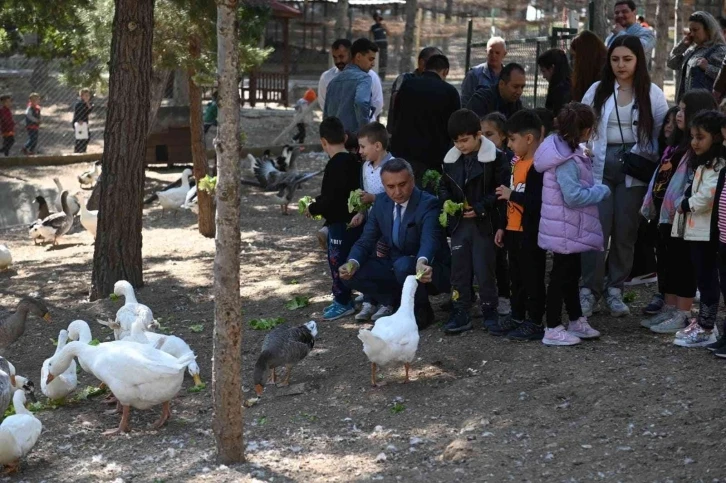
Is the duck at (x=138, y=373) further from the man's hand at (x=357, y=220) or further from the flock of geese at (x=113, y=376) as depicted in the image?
the man's hand at (x=357, y=220)

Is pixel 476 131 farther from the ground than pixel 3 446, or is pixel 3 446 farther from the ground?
pixel 476 131

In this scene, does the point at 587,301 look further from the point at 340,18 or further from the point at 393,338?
the point at 340,18

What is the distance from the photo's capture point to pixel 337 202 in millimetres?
8219

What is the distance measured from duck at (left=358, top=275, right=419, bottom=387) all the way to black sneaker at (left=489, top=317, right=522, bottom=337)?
3.39 ft

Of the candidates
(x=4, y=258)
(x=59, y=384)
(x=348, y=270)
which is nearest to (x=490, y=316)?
(x=348, y=270)

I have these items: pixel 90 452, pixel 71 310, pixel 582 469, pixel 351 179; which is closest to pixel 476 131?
pixel 351 179

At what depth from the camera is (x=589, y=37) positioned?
821cm

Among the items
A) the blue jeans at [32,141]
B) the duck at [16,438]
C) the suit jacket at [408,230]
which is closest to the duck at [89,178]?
the blue jeans at [32,141]

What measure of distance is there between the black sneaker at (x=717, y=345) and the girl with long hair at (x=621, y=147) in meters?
1.03

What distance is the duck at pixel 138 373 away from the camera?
20.5ft

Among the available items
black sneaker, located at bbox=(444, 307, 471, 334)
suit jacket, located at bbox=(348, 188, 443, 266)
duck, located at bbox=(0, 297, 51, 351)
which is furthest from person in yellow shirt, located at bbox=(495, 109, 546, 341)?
duck, located at bbox=(0, 297, 51, 351)

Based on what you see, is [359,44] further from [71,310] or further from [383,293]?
[71,310]

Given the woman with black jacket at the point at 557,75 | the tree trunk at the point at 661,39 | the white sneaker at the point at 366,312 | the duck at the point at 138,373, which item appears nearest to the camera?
the duck at the point at 138,373

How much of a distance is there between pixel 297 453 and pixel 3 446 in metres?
1.71
